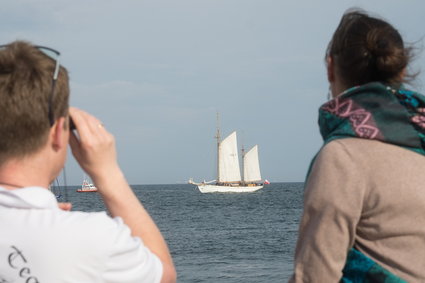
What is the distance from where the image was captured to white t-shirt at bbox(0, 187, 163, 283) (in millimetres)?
1188

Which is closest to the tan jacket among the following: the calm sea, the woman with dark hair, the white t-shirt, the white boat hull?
the woman with dark hair

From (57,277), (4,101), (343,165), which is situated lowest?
(57,277)

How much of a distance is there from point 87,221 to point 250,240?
30.0 m

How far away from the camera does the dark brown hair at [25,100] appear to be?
1229 mm

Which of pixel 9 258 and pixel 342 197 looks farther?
pixel 342 197

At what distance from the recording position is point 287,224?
40.7 meters

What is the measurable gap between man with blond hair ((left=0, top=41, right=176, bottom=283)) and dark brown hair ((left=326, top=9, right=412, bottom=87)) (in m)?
0.77

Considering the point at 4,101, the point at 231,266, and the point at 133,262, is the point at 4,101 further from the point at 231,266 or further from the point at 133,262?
the point at 231,266

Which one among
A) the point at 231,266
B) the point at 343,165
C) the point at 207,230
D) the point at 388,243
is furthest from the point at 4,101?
the point at 207,230

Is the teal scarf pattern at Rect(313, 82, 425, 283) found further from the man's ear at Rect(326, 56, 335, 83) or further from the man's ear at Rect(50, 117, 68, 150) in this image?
the man's ear at Rect(50, 117, 68, 150)

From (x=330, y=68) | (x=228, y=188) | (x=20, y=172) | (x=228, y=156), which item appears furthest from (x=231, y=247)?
(x=228, y=188)

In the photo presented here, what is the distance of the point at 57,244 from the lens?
46.7 inches

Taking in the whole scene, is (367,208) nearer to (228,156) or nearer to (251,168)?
(228,156)

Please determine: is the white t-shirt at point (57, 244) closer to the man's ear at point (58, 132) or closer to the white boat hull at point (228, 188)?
the man's ear at point (58, 132)
